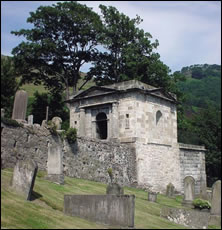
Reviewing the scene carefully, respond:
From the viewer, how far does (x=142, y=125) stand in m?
25.8

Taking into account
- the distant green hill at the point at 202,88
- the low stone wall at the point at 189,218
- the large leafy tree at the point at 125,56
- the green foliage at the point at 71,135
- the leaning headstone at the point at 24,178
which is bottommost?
the low stone wall at the point at 189,218

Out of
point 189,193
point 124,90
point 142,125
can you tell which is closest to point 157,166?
point 142,125

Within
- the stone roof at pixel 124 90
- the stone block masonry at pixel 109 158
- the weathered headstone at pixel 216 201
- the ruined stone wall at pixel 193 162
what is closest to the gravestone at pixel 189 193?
the weathered headstone at pixel 216 201

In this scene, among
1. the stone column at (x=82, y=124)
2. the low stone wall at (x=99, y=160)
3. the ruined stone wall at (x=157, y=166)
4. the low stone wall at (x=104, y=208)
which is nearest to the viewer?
the low stone wall at (x=104, y=208)

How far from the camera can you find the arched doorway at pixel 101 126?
92.0ft

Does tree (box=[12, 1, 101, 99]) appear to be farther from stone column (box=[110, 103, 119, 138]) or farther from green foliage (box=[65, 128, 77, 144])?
green foliage (box=[65, 128, 77, 144])

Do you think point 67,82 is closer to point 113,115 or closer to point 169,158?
point 113,115

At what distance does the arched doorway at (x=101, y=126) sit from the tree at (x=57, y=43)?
23.9 feet

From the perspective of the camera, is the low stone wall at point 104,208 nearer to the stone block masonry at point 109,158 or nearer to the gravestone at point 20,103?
the stone block masonry at point 109,158

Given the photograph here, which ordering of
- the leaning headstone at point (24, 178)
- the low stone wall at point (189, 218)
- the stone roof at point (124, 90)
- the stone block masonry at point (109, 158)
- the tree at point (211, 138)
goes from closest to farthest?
the leaning headstone at point (24, 178)
the low stone wall at point (189, 218)
the stone block masonry at point (109, 158)
the stone roof at point (124, 90)
the tree at point (211, 138)

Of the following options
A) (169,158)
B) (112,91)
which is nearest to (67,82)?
(112,91)

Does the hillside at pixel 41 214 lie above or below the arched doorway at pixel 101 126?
below

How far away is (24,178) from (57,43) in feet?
84.0

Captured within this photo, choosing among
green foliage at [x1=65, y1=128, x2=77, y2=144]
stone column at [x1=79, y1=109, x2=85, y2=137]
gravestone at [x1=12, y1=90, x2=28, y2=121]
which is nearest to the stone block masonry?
green foliage at [x1=65, y1=128, x2=77, y2=144]
